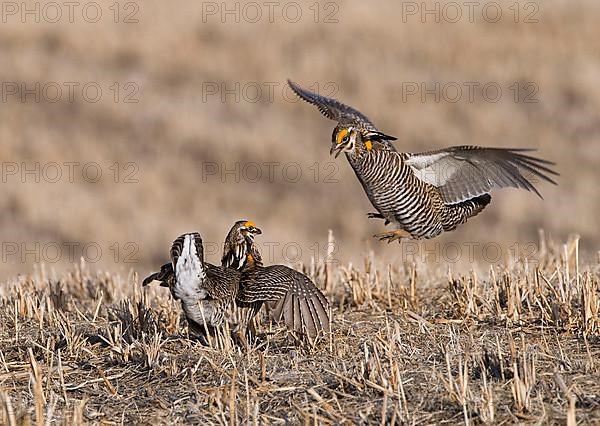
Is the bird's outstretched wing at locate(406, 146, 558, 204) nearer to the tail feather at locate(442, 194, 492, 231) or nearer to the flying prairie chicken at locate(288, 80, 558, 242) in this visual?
the flying prairie chicken at locate(288, 80, 558, 242)

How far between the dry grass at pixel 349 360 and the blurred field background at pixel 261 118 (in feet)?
14.2

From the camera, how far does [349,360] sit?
16.3 feet

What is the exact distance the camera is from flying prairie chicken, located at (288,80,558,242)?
20.6 feet

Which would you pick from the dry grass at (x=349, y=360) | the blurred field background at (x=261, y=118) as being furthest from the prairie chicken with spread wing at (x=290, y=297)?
the blurred field background at (x=261, y=118)

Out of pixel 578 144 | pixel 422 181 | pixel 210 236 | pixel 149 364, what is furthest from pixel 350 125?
pixel 578 144

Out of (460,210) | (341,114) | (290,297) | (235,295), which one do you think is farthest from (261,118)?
(290,297)

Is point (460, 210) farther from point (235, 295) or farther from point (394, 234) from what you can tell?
point (235, 295)

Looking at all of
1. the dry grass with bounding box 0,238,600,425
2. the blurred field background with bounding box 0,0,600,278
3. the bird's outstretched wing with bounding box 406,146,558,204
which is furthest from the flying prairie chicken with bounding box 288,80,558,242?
the blurred field background with bounding box 0,0,600,278

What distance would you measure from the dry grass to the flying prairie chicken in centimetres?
34

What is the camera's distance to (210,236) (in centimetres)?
1291

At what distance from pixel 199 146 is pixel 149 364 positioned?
10940mm

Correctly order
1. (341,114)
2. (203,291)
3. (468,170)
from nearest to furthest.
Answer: (203,291)
(468,170)
(341,114)

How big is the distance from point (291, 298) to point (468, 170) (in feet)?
5.54

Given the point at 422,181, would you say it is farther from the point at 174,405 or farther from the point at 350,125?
the point at 174,405
